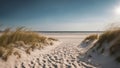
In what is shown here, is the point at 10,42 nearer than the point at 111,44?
No

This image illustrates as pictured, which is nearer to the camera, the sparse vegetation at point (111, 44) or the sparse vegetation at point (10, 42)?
the sparse vegetation at point (111, 44)

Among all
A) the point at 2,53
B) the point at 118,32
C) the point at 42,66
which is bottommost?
the point at 42,66

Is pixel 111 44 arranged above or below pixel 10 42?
above

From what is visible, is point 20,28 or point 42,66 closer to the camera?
point 42,66

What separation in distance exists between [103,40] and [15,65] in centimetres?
372

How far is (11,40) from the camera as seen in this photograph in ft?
24.6

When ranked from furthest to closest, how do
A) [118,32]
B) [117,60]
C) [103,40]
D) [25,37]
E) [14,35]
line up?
[25,37] → [14,35] → [103,40] → [118,32] → [117,60]

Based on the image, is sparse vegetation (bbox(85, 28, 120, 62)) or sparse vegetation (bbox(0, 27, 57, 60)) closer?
sparse vegetation (bbox(85, 28, 120, 62))

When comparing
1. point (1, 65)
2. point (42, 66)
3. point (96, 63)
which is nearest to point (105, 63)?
point (96, 63)

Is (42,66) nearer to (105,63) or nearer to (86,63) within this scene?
(86,63)

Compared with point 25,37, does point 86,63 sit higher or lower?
lower

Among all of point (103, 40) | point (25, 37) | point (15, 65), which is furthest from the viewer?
point (25, 37)

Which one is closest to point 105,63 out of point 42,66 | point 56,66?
point 56,66

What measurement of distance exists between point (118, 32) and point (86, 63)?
6.02 ft
